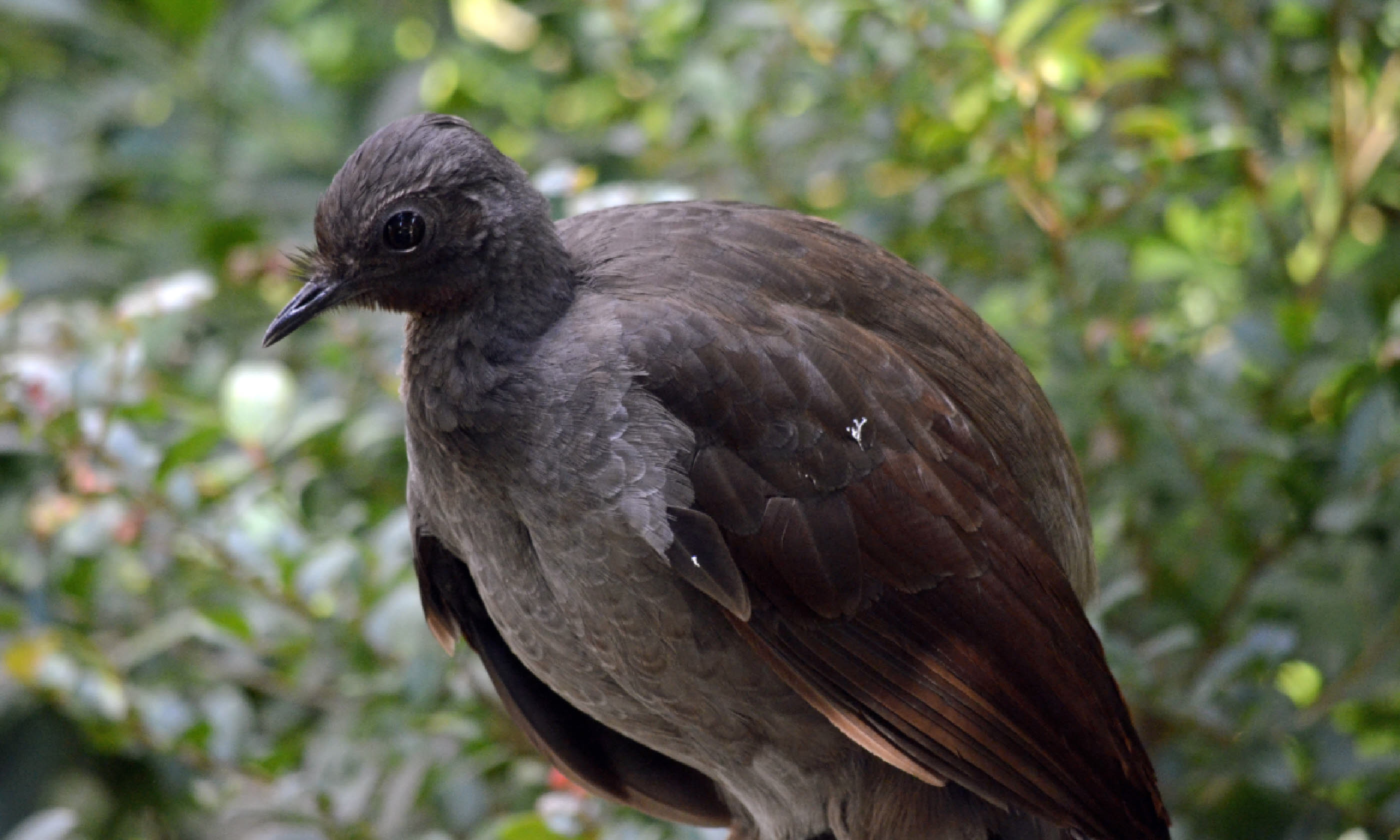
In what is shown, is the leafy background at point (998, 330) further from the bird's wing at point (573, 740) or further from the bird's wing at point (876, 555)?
the bird's wing at point (876, 555)

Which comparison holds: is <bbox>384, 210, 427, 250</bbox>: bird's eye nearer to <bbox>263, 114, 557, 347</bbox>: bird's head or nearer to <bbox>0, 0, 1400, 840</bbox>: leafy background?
<bbox>263, 114, 557, 347</bbox>: bird's head

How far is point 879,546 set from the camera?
183 cm

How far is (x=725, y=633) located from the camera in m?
1.84

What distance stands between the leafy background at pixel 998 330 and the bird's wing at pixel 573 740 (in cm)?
8

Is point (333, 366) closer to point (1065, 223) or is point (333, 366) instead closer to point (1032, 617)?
point (1065, 223)

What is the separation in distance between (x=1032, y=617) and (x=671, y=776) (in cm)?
70

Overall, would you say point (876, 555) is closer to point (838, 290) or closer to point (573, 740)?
point (838, 290)

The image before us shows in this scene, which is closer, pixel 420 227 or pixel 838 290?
pixel 420 227

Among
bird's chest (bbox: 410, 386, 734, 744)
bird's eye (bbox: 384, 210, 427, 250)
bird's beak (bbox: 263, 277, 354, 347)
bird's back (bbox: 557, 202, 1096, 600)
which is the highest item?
bird's back (bbox: 557, 202, 1096, 600)

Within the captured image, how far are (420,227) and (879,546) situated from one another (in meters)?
0.67

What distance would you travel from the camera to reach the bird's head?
179cm

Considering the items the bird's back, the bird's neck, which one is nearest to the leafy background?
the bird's back

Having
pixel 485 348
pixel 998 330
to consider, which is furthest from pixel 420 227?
pixel 998 330

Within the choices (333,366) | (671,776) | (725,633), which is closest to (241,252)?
(333,366)
